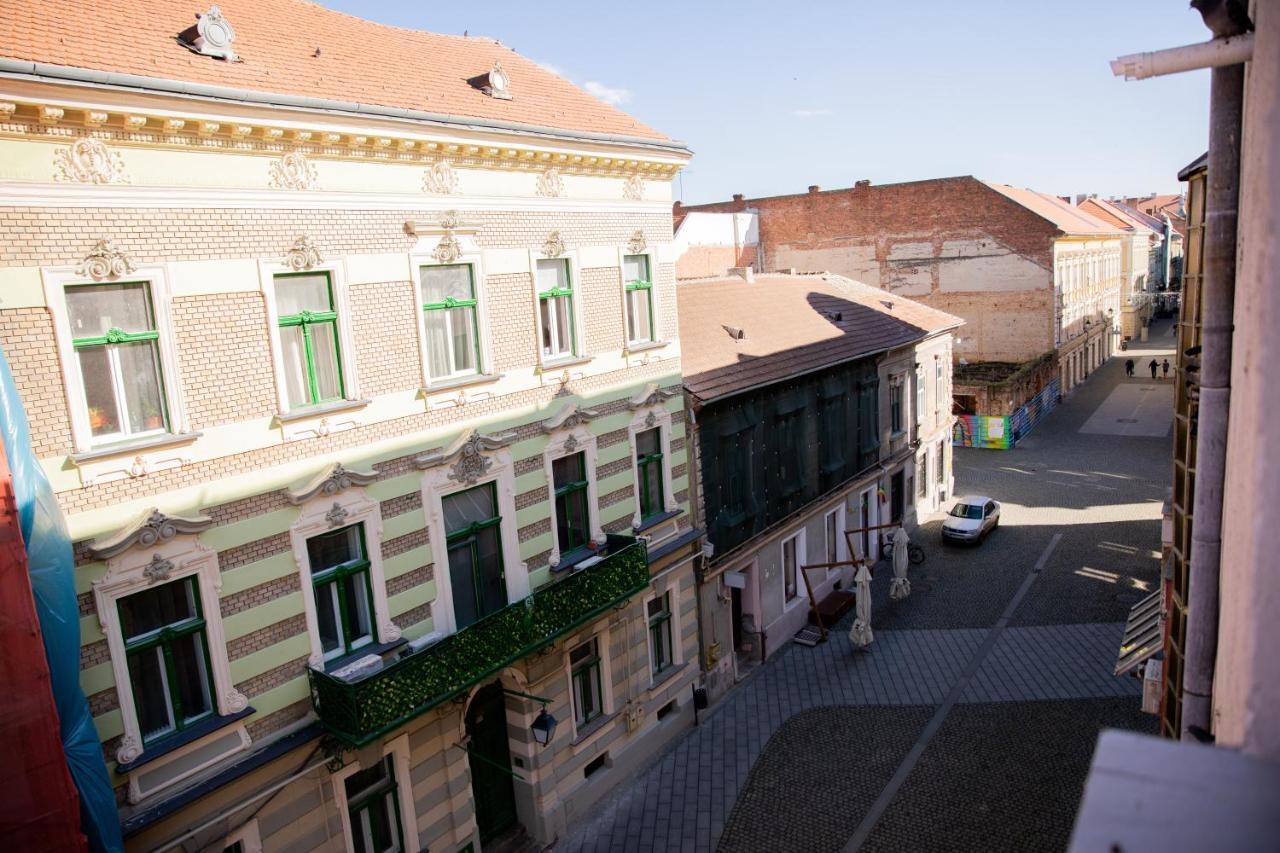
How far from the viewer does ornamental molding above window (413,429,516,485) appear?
42.6 ft

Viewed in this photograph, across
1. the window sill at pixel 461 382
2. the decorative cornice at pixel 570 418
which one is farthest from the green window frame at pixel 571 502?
the window sill at pixel 461 382

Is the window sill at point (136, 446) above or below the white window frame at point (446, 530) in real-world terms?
above

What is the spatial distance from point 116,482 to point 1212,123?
10.6 m

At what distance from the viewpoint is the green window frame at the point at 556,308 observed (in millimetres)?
14875

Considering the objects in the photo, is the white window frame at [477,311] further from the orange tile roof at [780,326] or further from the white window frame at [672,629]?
the white window frame at [672,629]

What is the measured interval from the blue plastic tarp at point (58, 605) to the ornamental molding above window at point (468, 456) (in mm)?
4942

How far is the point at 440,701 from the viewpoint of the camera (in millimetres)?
12047

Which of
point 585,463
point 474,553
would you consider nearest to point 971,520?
point 585,463

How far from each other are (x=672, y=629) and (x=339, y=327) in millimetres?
9872

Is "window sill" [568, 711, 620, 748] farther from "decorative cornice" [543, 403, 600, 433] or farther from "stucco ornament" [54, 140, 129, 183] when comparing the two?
"stucco ornament" [54, 140, 129, 183]

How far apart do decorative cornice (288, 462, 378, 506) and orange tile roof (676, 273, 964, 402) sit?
26.9 ft

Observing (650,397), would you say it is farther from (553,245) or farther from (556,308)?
(553,245)

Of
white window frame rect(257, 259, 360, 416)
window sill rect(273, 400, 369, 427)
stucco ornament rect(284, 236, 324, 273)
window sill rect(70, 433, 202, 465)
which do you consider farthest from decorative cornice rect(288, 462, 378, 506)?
stucco ornament rect(284, 236, 324, 273)

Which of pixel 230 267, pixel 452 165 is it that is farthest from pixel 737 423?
pixel 230 267
